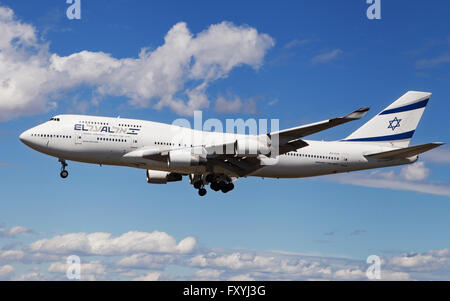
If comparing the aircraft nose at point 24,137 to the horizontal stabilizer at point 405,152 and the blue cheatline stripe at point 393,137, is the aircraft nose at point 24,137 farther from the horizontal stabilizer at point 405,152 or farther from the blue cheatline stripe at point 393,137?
the blue cheatline stripe at point 393,137

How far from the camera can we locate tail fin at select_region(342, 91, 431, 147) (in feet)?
164

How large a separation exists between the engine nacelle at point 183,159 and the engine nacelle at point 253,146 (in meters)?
3.12

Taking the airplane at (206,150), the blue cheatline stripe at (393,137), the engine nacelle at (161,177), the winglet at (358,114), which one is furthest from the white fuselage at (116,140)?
the winglet at (358,114)

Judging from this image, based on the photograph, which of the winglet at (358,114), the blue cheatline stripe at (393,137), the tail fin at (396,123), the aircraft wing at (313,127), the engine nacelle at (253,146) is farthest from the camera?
the tail fin at (396,123)

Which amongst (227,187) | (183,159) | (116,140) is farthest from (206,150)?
(116,140)

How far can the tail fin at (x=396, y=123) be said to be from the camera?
50.0 metres

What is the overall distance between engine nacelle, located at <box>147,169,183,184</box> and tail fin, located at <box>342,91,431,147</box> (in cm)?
1499

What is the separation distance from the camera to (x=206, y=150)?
42281mm

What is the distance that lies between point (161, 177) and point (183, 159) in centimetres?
831

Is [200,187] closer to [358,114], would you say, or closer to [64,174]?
[64,174]

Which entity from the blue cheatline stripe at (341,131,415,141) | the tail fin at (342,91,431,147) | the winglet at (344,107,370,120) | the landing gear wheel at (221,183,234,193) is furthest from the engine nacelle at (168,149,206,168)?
the blue cheatline stripe at (341,131,415,141)

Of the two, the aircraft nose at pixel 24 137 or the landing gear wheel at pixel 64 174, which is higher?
the aircraft nose at pixel 24 137
